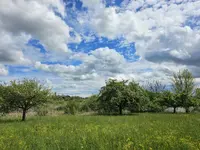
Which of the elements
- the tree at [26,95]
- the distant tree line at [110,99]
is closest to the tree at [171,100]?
the distant tree line at [110,99]

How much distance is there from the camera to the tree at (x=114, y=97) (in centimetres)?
3366

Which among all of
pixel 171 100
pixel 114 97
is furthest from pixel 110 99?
pixel 171 100

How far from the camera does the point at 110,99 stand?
114 feet

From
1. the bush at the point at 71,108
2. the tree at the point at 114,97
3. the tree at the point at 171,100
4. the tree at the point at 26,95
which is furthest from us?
the tree at the point at 171,100

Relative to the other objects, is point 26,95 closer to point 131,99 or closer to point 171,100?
point 131,99

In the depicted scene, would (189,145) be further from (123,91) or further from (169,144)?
(123,91)

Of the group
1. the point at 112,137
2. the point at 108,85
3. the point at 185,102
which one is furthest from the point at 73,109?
the point at 112,137

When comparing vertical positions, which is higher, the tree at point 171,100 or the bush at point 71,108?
the tree at point 171,100

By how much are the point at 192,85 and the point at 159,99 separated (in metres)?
16.7

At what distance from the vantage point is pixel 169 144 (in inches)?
311

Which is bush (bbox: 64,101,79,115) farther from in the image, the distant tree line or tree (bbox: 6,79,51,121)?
tree (bbox: 6,79,51,121)

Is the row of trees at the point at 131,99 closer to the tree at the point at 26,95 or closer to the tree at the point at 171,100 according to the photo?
the tree at the point at 171,100

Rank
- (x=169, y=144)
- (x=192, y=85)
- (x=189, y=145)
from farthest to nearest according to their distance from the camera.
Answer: (x=192, y=85) → (x=169, y=144) → (x=189, y=145)

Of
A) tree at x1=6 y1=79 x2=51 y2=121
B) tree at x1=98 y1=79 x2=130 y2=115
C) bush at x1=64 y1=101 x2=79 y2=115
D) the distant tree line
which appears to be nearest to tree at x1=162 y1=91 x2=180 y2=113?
the distant tree line
